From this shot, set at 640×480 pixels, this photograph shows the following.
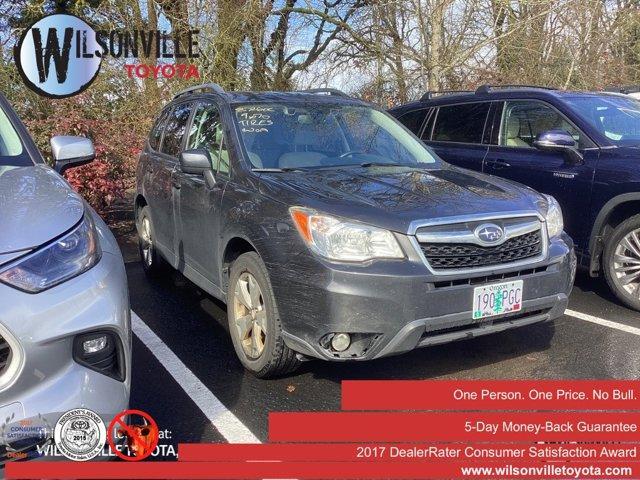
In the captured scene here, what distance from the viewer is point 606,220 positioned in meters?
4.91

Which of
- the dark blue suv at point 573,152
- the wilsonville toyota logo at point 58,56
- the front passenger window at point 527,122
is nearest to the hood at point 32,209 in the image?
the dark blue suv at point 573,152

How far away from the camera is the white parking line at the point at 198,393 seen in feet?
9.89

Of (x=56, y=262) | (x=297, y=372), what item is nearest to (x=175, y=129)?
(x=297, y=372)

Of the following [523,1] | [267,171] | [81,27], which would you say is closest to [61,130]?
[81,27]

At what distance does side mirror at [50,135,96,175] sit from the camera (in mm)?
3398

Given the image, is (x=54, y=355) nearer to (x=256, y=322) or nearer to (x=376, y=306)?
(x=376, y=306)

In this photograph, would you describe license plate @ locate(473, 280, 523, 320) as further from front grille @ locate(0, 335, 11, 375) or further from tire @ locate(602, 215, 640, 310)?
front grille @ locate(0, 335, 11, 375)

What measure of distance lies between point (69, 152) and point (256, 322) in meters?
1.44

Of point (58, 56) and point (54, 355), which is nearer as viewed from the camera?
point (54, 355)

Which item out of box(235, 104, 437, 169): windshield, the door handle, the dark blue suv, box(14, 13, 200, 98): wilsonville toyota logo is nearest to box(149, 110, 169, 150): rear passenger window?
box(235, 104, 437, 169): windshield

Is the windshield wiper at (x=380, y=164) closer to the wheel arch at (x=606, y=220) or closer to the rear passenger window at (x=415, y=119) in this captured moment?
the wheel arch at (x=606, y=220)

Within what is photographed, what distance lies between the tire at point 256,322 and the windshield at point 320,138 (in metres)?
0.75

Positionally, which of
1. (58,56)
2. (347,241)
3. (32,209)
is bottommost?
(347,241)

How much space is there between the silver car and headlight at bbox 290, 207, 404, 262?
1004 millimetres
